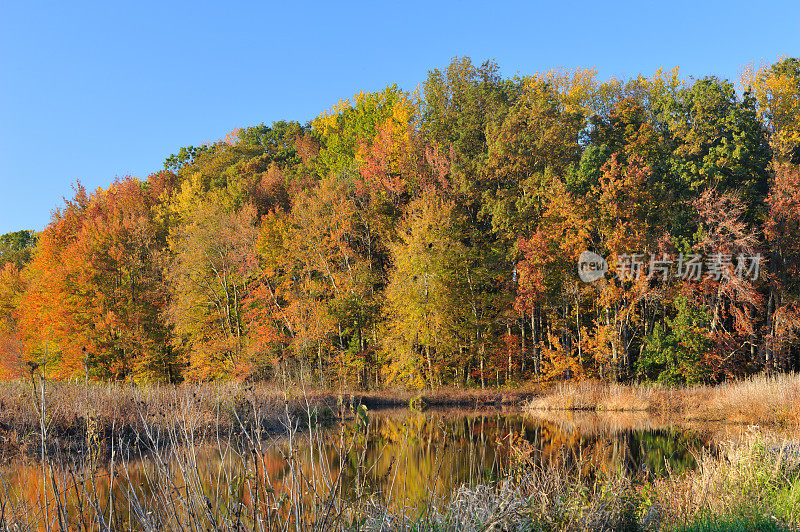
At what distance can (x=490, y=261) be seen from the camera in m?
30.9

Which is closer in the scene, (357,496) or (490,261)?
(357,496)

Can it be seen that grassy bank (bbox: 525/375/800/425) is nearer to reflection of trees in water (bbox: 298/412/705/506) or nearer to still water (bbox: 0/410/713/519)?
still water (bbox: 0/410/713/519)

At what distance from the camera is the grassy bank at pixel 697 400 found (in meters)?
17.3

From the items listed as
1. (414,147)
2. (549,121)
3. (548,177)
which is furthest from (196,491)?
(414,147)

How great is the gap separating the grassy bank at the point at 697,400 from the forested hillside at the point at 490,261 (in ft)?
11.0

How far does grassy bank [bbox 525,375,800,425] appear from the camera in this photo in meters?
17.3

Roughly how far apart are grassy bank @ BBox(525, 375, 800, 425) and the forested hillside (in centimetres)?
334

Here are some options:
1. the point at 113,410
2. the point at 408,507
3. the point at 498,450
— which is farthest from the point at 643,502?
the point at 113,410

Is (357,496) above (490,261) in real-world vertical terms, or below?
below

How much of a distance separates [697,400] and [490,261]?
12.2m

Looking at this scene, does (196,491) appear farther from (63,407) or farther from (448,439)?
(448,439)

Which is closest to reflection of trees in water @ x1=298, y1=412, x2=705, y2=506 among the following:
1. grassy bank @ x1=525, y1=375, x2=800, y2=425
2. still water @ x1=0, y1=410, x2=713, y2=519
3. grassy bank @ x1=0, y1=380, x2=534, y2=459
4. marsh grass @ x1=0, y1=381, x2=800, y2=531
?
still water @ x1=0, y1=410, x2=713, y2=519

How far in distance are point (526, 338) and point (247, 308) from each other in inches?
635

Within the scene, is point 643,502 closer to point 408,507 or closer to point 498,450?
point 408,507
